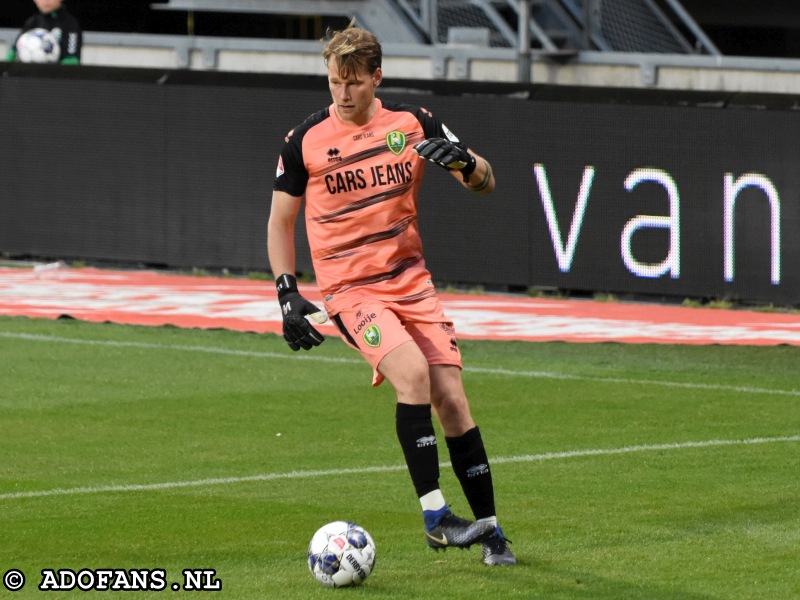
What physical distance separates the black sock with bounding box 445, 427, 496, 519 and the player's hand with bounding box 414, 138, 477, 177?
110cm

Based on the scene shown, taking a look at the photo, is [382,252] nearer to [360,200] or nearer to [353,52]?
[360,200]

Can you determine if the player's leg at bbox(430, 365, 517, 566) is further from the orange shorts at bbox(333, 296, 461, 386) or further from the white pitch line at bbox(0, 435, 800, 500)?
the white pitch line at bbox(0, 435, 800, 500)

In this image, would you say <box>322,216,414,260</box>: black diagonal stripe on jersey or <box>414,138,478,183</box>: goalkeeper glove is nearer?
<box>414,138,478,183</box>: goalkeeper glove

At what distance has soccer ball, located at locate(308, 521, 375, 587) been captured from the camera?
707 centimetres

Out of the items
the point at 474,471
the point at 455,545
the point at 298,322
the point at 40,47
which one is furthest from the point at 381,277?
the point at 40,47

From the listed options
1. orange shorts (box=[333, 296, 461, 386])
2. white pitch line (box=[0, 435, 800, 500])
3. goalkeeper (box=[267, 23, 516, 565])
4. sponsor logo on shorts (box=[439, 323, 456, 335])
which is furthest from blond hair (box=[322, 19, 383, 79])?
white pitch line (box=[0, 435, 800, 500])

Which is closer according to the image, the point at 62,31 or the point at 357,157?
the point at 357,157

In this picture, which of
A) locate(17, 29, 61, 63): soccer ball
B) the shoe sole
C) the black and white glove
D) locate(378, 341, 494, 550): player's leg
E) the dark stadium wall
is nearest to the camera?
the shoe sole

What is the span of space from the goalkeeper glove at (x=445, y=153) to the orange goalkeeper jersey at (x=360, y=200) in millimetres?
210

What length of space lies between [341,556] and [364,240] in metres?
1.38

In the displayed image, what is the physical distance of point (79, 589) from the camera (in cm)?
717

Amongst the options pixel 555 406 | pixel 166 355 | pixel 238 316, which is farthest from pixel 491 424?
pixel 238 316

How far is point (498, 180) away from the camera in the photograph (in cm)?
1797

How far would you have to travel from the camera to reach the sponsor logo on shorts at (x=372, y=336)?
7455 millimetres
